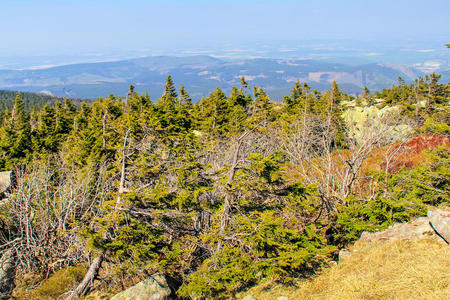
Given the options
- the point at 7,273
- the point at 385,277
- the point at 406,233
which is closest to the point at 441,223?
the point at 406,233

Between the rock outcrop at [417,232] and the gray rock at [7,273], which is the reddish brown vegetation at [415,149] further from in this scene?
the gray rock at [7,273]

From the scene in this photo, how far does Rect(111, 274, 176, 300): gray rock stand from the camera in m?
9.37

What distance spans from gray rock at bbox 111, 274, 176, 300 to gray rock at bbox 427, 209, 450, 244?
363 inches

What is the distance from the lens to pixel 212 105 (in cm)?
3869

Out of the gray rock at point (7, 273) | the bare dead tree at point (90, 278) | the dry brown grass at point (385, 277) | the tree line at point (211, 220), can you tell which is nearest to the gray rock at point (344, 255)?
the dry brown grass at point (385, 277)

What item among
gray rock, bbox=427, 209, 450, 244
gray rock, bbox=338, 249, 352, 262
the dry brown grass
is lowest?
gray rock, bbox=338, 249, 352, 262

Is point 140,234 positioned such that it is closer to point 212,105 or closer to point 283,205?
point 283,205

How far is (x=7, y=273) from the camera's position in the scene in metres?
10.8

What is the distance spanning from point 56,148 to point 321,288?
137 feet

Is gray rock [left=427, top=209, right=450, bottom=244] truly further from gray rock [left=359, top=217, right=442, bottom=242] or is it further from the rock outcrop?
gray rock [left=359, top=217, right=442, bottom=242]

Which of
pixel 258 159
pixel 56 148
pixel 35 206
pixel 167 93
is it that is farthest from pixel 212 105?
pixel 258 159

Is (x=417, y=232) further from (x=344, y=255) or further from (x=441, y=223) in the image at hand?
(x=344, y=255)

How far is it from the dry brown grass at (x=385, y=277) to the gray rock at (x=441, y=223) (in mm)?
350

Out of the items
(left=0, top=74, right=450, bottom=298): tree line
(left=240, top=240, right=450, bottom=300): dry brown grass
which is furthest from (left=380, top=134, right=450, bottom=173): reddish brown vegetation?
(left=240, top=240, right=450, bottom=300): dry brown grass
